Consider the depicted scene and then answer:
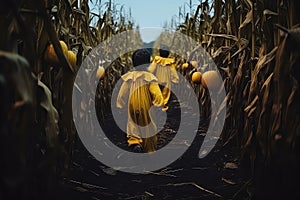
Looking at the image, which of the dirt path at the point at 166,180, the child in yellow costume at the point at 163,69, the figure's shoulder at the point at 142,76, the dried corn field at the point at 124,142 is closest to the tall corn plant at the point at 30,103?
the dried corn field at the point at 124,142

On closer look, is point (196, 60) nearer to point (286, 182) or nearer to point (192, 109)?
point (192, 109)

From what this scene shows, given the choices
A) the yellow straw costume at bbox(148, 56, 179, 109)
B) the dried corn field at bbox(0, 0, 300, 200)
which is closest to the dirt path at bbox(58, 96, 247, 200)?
the dried corn field at bbox(0, 0, 300, 200)

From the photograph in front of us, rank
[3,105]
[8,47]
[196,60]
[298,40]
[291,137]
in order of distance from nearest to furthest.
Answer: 1. [3,105]
2. [8,47]
3. [298,40]
4. [291,137]
5. [196,60]

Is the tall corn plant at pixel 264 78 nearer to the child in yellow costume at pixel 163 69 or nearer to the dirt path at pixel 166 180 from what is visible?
the dirt path at pixel 166 180

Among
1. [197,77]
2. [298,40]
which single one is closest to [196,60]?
[197,77]

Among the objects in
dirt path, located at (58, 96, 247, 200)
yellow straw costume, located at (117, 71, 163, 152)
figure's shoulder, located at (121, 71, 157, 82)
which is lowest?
dirt path, located at (58, 96, 247, 200)

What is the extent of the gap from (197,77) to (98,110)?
1156 mm

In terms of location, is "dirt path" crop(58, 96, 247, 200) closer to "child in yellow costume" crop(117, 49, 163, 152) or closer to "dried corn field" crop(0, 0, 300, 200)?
"dried corn field" crop(0, 0, 300, 200)

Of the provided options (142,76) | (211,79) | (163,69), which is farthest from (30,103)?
(163,69)

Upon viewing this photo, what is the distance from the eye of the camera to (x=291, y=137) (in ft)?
4.73

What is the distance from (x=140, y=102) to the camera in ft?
8.93

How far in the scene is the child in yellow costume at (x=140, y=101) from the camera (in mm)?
2693

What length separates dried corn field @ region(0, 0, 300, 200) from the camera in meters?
0.90

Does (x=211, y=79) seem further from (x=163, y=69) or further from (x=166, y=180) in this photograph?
(x=163, y=69)
